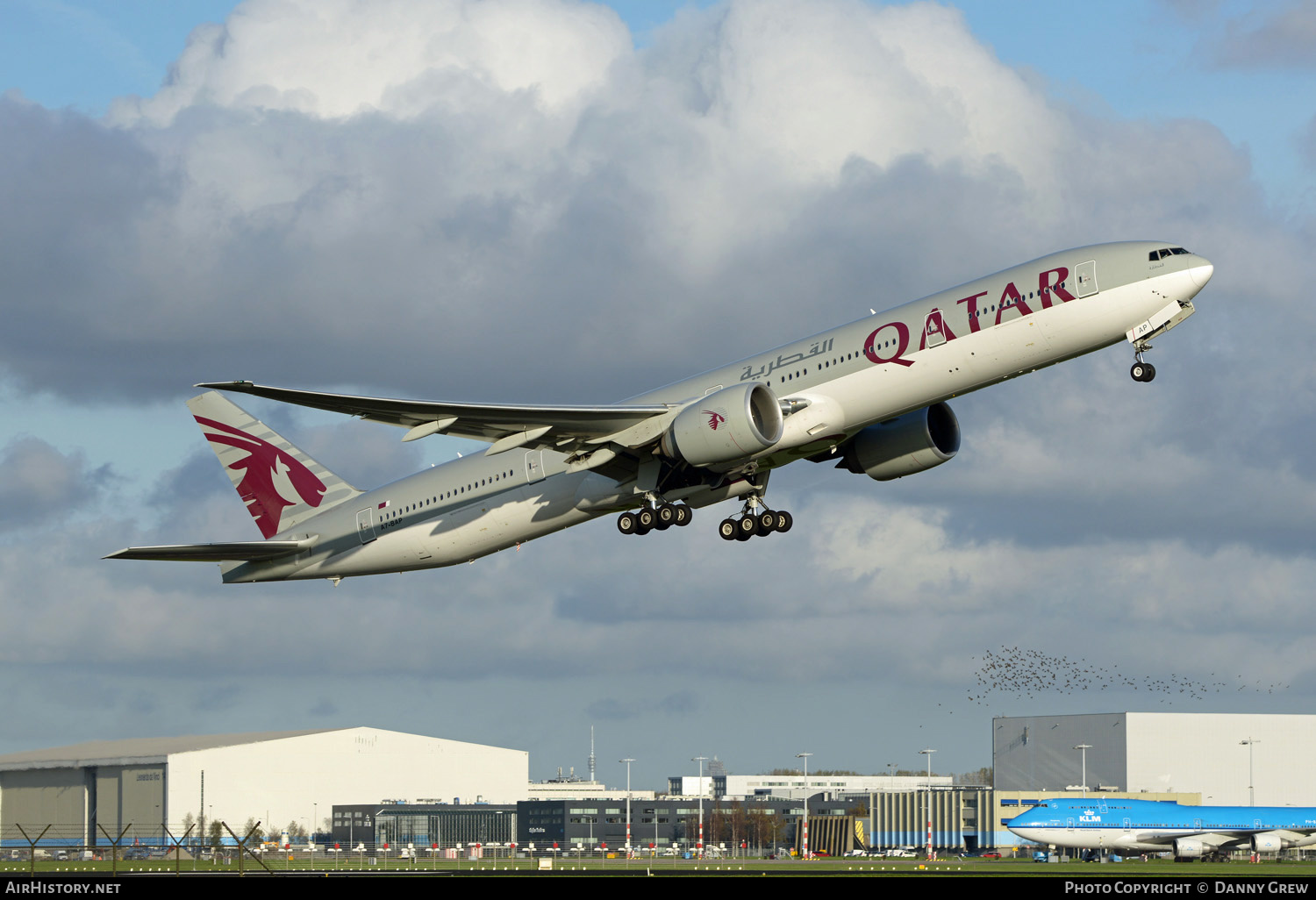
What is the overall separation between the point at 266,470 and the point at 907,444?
2592 centimetres

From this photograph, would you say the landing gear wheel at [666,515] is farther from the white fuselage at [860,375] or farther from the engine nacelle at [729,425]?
the engine nacelle at [729,425]

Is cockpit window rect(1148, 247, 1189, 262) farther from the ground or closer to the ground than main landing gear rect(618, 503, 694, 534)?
farther from the ground

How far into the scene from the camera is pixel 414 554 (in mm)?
53219

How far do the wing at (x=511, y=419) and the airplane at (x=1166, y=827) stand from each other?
151 ft

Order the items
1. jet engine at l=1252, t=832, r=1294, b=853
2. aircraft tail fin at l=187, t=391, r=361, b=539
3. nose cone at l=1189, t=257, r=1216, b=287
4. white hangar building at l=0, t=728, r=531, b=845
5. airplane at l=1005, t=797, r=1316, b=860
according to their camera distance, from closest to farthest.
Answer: nose cone at l=1189, t=257, r=1216, b=287 → aircraft tail fin at l=187, t=391, r=361, b=539 → airplane at l=1005, t=797, r=1316, b=860 → jet engine at l=1252, t=832, r=1294, b=853 → white hangar building at l=0, t=728, r=531, b=845

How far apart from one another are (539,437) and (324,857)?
189 ft

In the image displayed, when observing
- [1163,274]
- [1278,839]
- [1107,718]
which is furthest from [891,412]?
[1107,718]

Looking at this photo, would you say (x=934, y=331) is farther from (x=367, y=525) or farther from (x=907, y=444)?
(x=367, y=525)

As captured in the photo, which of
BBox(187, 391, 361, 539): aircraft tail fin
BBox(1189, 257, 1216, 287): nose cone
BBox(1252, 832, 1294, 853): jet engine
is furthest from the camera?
BBox(1252, 832, 1294, 853): jet engine

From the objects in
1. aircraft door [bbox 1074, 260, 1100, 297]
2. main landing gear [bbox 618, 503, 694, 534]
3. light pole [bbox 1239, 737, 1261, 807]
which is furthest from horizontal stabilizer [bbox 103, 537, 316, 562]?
light pole [bbox 1239, 737, 1261, 807]

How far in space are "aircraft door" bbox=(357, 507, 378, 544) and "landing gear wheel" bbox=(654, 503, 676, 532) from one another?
1193cm

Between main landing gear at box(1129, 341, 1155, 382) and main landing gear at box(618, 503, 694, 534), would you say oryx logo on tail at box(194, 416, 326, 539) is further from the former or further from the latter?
main landing gear at box(1129, 341, 1155, 382)

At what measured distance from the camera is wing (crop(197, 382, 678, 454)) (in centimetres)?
4381

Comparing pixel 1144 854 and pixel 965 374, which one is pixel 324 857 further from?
pixel 965 374
